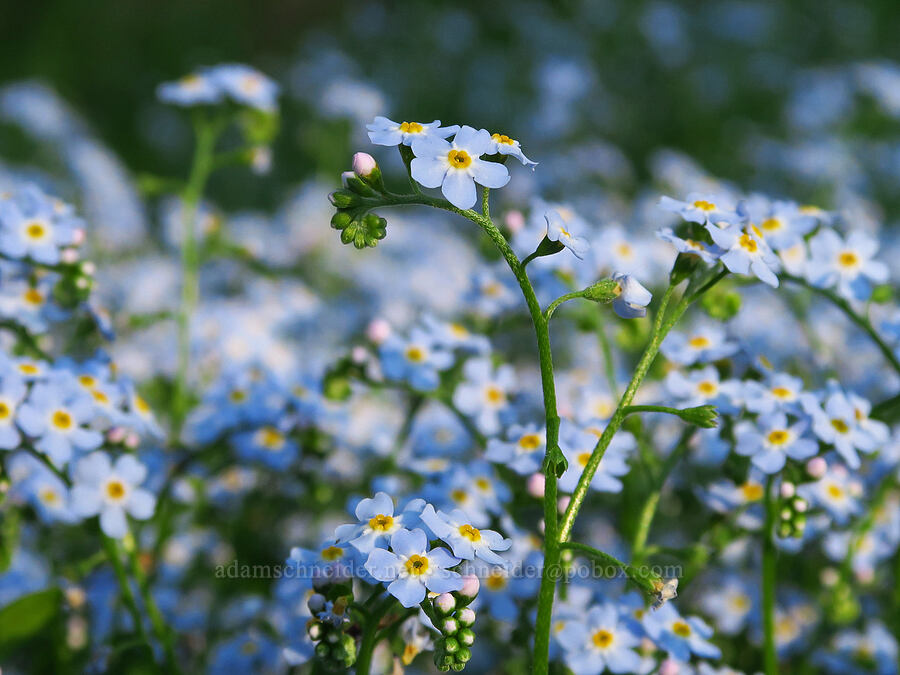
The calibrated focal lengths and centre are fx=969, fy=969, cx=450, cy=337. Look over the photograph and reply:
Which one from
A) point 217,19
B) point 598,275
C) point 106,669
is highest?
point 217,19

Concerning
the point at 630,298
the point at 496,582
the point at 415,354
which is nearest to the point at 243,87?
the point at 415,354

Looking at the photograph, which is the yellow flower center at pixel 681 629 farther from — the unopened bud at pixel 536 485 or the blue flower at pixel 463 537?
the blue flower at pixel 463 537

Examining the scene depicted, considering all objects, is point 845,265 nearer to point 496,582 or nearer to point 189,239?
point 496,582

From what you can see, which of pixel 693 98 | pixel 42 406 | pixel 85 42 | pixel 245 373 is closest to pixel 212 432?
pixel 245 373

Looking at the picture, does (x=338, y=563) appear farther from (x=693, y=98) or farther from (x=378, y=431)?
(x=693, y=98)

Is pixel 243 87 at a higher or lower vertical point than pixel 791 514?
higher

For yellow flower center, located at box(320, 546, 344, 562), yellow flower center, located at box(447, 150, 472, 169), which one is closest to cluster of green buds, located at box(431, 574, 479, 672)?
yellow flower center, located at box(320, 546, 344, 562)
